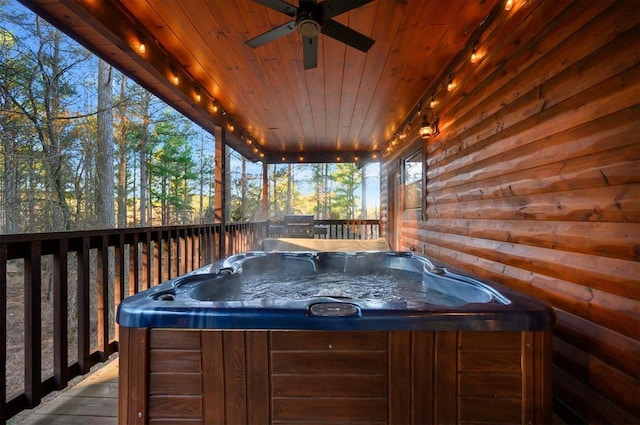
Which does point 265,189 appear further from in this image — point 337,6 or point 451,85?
point 337,6

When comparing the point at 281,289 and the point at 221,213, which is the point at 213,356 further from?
the point at 221,213

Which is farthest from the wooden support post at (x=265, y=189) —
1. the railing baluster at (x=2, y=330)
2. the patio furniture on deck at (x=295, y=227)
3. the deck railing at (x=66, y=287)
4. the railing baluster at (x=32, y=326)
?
the railing baluster at (x=2, y=330)

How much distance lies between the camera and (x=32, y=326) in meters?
1.36

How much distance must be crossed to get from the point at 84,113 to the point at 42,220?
2.13 m

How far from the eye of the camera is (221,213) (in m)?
4.02

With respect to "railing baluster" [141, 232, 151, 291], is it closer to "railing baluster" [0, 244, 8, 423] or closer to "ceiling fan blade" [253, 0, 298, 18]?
"railing baluster" [0, 244, 8, 423]

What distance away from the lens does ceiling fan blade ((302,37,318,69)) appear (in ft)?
6.10

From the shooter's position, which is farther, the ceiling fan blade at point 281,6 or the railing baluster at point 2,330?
the ceiling fan blade at point 281,6

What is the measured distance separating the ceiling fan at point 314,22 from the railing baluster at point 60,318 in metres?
1.79

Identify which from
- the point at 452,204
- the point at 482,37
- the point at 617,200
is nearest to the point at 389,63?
the point at 482,37

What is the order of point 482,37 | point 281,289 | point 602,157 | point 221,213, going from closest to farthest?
point 602,157, point 482,37, point 281,289, point 221,213

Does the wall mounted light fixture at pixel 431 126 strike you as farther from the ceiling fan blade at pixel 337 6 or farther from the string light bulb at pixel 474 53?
the ceiling fan blade at pixel 337 6

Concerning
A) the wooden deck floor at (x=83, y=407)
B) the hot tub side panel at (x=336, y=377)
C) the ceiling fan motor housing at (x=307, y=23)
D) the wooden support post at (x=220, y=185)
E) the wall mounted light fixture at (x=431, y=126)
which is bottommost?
the wooden deck floor at (x=83, y=407)

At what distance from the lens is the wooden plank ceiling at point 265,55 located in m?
1.98
